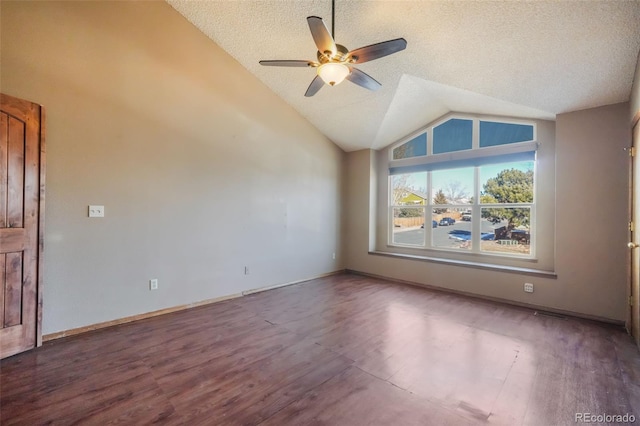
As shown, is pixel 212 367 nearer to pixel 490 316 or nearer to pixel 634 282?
pixel 490 316

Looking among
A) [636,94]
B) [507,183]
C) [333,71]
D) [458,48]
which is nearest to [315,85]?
[333,71]

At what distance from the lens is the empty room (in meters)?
2.07

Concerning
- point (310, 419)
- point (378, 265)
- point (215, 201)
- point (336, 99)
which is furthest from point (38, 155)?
point (378, 265)

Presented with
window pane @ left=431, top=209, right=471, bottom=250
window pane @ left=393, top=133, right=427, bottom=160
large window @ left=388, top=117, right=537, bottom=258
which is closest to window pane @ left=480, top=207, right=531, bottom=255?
large window @ left=388, top=117, right=537, bottom=258

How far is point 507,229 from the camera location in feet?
14.5

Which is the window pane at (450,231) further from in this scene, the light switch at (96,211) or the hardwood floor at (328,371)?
the light switch at (96,211)

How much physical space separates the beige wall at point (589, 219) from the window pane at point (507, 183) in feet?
1.82

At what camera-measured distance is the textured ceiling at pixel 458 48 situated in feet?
8.26

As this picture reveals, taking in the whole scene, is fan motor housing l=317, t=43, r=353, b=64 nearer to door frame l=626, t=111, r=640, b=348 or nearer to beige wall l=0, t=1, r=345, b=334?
beige wall l=0, t=1, r=345, b=334

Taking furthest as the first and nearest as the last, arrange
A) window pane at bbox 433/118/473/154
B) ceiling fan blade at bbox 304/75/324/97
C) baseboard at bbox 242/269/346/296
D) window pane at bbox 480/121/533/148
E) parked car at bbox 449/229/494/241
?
window pane at bbox 433/118/473/154 < parked car at bbox 449/229/494/241 < baseboard at bbox 242/269/346/296 < window pane at bbox 480/121/533/148 < ceiling fan blade at bbox 304/75/324/97

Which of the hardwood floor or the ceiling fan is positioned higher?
the ceiling fan

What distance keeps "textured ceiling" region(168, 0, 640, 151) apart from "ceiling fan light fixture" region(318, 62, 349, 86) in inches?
39.0

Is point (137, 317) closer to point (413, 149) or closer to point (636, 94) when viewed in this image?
point (413, 149)

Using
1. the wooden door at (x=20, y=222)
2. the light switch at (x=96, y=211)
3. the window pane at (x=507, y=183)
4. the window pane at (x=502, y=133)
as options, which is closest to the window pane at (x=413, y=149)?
the window pane at (x=502, y=133)
